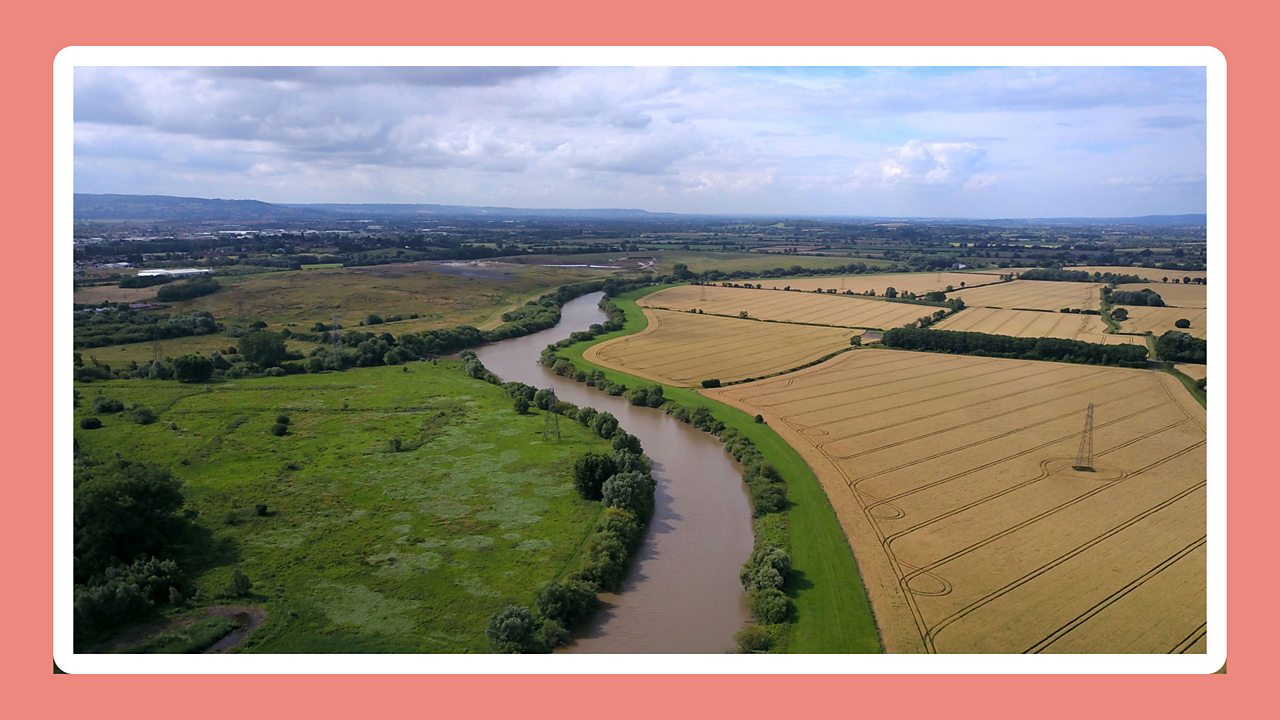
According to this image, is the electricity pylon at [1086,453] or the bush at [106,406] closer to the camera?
the electricity pylon at [1086,453]

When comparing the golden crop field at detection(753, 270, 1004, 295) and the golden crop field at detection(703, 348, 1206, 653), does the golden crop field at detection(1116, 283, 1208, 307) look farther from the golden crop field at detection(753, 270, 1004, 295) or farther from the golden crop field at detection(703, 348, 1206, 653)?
the golden crop field at detection(703, 348, 1206, 653)

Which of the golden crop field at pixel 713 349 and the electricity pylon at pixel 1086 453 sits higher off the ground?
the golden crop field at pixel 713 349

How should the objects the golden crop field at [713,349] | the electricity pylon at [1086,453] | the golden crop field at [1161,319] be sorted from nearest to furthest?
the electricity pylon at [1086,453]
the golden crop field at [713,349]
the golden crop field at [1161,319]

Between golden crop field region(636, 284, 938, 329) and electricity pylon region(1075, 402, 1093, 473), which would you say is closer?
electricity pylon region(1075, 402, 1093, 473)

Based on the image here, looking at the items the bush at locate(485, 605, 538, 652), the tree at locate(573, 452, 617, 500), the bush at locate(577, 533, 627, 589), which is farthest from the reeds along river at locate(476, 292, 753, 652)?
the tree at locate(573, 452, 617, 500)

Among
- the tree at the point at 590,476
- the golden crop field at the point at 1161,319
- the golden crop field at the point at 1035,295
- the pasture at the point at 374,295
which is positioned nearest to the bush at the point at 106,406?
the tree at the point at 590,476

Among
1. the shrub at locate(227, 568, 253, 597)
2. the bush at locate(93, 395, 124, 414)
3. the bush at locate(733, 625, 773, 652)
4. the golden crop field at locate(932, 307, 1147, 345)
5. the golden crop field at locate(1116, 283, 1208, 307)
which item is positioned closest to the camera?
the bush at locate(733, 625, 773, 652)

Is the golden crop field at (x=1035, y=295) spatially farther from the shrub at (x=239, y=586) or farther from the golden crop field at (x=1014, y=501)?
the shrub at (x=239, y=586)

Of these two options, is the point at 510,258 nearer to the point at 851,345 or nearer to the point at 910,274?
the point at 910,274
